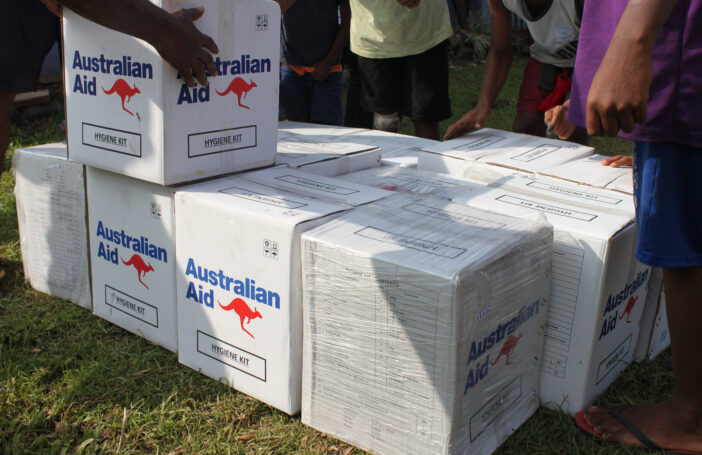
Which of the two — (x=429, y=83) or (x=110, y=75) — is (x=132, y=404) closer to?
(x=110, y=75)

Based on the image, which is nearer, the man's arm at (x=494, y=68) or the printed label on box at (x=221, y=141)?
the printed label on box at (x=221, y=141)

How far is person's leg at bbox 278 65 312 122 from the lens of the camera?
3715 mm

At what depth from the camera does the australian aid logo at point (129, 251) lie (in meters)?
1.98

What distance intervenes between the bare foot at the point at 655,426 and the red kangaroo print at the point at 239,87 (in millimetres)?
1352

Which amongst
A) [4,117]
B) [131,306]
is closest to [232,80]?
[131,306]

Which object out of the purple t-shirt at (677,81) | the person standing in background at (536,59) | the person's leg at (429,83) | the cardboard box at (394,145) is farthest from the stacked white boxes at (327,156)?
the purple t-shirt at (677,81)

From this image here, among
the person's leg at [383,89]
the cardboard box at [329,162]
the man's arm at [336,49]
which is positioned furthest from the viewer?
the man's arm at [336,49]

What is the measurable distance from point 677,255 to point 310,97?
269cm

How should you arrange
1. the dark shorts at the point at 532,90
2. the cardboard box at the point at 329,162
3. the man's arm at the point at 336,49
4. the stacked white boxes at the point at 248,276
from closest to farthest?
the stacked white boxes at the point at 248,276
the cardboard box at the point at 329,162
the dark shorts at the point at 532,90
the man's arm at the point at 336,49

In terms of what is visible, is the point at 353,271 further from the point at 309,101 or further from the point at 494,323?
the point at 309,101

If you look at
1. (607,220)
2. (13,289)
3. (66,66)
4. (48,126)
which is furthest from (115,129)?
(48,126)

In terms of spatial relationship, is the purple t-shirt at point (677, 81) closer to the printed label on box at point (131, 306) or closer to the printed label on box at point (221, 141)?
the printed label on box at point (221, 141)

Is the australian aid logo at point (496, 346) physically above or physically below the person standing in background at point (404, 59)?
below

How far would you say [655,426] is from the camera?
163 centimetres
